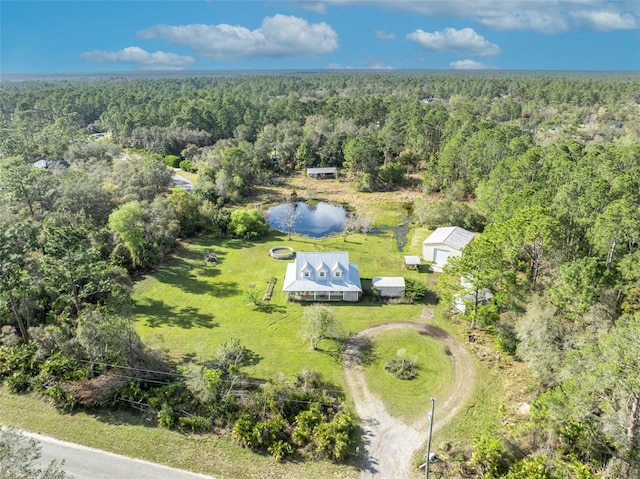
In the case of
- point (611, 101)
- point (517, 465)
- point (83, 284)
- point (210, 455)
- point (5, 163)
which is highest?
point (611, 101)

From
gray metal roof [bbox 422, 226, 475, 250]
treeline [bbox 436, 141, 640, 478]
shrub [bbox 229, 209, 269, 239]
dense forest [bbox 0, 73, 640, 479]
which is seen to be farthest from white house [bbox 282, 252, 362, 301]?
shrub [bbox 229, 209, 269, 239]

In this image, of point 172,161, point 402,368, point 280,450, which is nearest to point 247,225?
point 402,368

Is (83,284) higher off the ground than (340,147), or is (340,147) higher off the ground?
(340,147)

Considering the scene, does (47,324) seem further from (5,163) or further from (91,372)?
(5,163)

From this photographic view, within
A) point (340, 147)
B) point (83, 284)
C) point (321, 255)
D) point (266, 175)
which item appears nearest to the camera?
point (83, 284)

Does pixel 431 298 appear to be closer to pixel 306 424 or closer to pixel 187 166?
pixel 306 424

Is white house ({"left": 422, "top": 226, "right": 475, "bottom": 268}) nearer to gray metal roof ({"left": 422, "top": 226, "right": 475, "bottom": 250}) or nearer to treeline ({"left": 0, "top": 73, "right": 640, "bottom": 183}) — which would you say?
gray metal roof ({"left": 422, "top": 226, "right": 475, "bottom": 250})

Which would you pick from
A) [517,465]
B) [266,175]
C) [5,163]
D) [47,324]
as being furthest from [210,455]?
[266,175]
